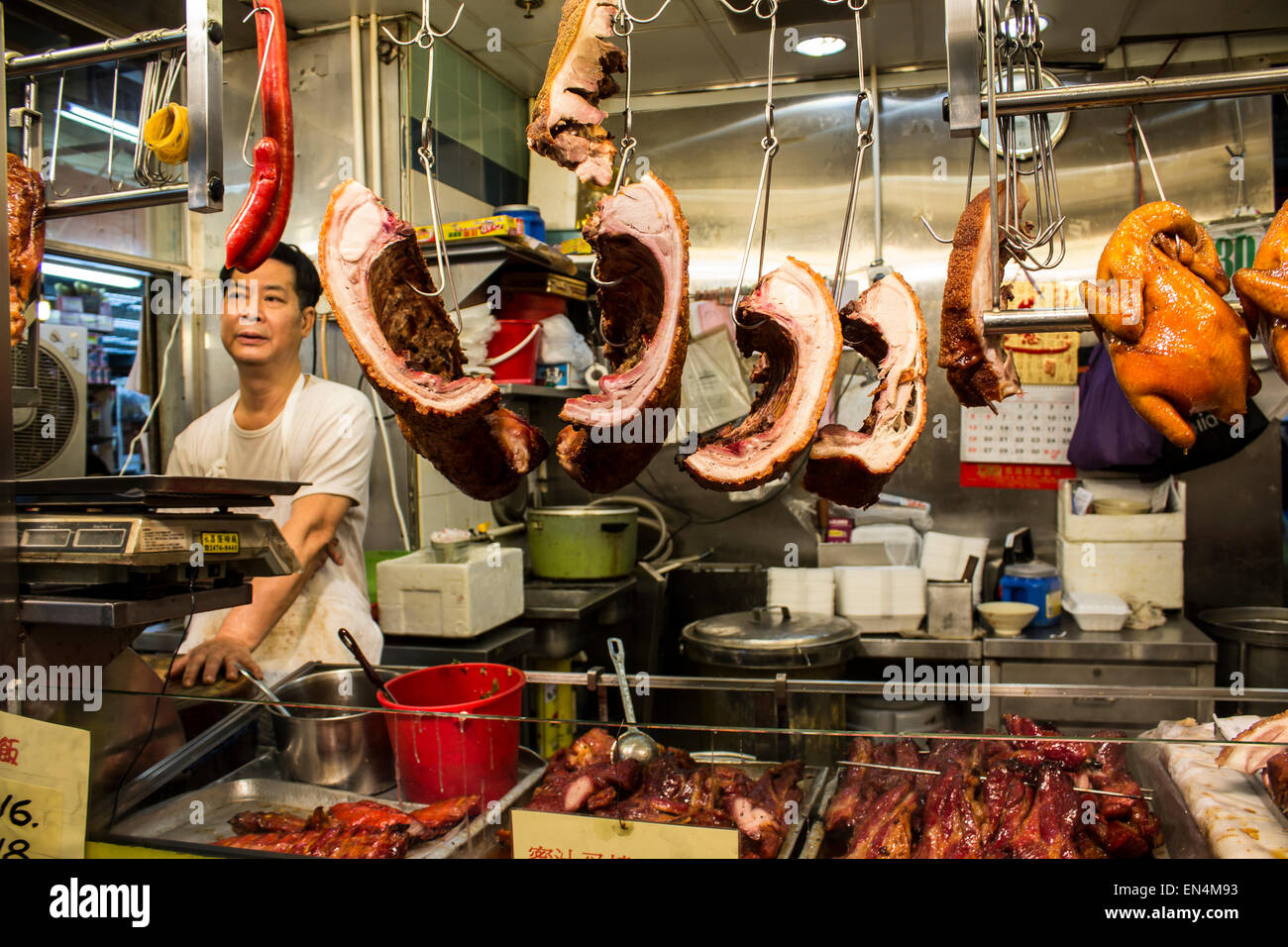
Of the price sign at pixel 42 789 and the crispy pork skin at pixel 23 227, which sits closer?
the price sign at pixel 42 789

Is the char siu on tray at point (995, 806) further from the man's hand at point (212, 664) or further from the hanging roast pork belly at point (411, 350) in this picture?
the man's hand at point (212, 664)

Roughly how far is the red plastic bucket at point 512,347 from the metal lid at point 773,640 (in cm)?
170

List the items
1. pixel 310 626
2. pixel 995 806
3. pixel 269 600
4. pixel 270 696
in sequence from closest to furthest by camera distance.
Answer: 1. pixel 995 806
2. pixel 270 696
3. pixel 269 600
4. pixel 310 626

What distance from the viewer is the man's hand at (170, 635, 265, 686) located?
2898 millimetres

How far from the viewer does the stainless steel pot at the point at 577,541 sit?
5.06m

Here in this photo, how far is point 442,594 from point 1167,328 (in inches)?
121

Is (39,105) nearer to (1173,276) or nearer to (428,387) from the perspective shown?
(428,387)

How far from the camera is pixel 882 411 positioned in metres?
1.86

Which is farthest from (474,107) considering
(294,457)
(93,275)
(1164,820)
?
(1164,820)

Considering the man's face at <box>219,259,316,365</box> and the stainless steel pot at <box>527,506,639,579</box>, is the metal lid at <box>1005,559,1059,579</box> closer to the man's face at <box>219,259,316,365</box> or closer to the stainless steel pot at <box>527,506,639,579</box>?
the stainless steel pot at <box>527,506,639,579</box>

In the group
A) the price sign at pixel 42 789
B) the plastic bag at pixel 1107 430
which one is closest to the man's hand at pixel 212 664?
the price sign at pixel 42 789

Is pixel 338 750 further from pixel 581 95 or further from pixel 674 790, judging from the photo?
pixel 581 95

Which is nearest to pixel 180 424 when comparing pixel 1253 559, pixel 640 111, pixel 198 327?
pixel 198 327

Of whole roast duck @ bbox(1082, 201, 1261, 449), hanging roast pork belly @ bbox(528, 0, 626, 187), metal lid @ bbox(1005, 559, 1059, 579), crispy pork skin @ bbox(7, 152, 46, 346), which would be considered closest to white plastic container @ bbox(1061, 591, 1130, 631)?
metal lid @ bbox(1005, 559, 1059, 579)
